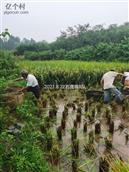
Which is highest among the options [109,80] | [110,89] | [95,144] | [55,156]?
[109,80]

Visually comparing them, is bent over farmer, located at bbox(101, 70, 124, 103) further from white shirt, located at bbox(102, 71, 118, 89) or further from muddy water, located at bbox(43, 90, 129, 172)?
muddy water, located at bbox(43, 90, 129, 172)

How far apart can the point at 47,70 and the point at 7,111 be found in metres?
8.02

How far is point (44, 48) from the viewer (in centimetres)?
3347

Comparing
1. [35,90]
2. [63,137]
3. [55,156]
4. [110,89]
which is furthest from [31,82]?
[55,156]

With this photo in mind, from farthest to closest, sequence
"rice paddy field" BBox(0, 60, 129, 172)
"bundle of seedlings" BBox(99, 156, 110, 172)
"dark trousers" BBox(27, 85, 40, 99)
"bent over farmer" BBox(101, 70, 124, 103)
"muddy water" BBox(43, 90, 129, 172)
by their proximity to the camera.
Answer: "bent over farmer" BBox(101, 70, 124, 103) → "dark trousers" BBox(27, 85, 40, 99) → "muddy water" BBox(43, 90, 129, 172) → "rice paddy field" BBox(0, 60, 129, 172) → "bundle of seedlings" BBox(99, 156, 110, 172)

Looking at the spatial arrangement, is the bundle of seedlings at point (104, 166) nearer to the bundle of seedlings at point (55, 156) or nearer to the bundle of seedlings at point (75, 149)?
the bundle of seedlings at point (55, 156)

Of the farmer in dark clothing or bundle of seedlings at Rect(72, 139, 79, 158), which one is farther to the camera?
the farmer in dark clothing

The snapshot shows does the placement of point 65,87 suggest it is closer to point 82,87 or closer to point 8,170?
point 82,87

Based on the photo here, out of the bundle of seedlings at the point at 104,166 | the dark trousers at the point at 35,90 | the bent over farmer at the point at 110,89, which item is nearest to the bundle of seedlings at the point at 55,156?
the bundle of seedlings at the point at 104,166

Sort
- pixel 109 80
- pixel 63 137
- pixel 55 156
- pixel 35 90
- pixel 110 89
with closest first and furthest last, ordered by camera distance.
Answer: pixel 55 156 < pixel 63 137 < pixel 35 90 < pixel 110 89 < pixel 109 80

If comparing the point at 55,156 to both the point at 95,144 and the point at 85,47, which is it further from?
the point at 85,47

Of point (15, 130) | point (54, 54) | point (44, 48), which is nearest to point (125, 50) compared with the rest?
point (54, 54)

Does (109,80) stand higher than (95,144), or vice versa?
(109,80)

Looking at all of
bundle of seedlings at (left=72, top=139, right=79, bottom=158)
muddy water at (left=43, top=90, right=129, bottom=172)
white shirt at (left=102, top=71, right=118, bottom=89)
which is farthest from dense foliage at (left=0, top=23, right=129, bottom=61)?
bundle of seedlings at (left=72, top=139, right=79, bottom=158)
